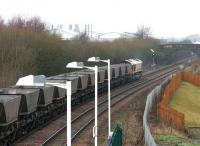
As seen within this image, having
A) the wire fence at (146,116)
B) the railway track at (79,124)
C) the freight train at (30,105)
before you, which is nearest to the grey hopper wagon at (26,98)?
the freight train at (30,105)

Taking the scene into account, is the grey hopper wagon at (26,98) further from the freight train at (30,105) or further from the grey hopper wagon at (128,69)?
the grey hopper wagon at (128,69)

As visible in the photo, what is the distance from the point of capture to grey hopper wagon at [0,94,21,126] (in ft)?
75.1

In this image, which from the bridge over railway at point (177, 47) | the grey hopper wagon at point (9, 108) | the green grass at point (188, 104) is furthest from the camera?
the bridge over railway at point (177, 47)

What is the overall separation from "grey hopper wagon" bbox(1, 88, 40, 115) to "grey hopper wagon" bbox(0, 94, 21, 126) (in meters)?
0.97

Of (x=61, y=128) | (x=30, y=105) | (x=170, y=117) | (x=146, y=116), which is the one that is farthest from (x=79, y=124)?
(x=170, y=117)

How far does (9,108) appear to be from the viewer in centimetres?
2347

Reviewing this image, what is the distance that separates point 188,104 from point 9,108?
3260 cm

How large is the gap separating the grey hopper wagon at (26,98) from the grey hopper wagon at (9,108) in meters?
0.97

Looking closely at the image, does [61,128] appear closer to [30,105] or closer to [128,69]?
[30,105]

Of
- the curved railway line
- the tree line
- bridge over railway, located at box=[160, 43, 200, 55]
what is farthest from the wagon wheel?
bridge over railway, located at box=[160, 43, 200, 55]

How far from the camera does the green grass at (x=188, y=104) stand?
42844 millimetres

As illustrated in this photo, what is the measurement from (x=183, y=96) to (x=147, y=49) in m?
68.5

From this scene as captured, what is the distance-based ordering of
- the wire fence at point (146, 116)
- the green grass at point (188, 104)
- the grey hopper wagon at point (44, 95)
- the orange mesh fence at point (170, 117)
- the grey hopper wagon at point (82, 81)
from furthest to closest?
the grey hopper wagon at point (82, 81), the green grass at point (188, 104), the orange mesh fence at point (170, 117), the grey hopper wagon at point (44, 95), the wire fence at point (146, 116)

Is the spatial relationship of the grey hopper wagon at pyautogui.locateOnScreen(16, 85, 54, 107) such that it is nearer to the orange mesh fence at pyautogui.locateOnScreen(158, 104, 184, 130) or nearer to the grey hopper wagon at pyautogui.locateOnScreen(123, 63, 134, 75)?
the orange mesh fence at pyautogui.locateOnScreen(158, 104, 184, 130)
